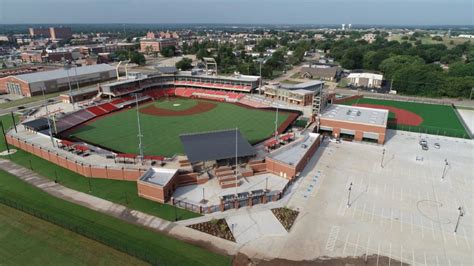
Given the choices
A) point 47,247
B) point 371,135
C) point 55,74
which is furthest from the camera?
point 55,74

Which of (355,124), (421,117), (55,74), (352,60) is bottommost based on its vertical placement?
(421,117)

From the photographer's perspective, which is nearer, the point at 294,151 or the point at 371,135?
the point at 294,151

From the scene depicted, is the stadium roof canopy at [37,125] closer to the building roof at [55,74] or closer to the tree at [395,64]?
the building roof at [55,74]

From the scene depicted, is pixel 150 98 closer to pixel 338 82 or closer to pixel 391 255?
Result: pixel 338 82

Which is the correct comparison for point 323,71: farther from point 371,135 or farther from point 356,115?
point 371,135

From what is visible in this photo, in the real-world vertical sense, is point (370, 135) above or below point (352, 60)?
below

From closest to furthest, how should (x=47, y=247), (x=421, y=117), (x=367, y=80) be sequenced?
(x=47, y=247), (x=421, y=117), (x=367, y=80)

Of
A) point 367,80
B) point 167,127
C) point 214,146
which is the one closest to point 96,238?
point 214,146
